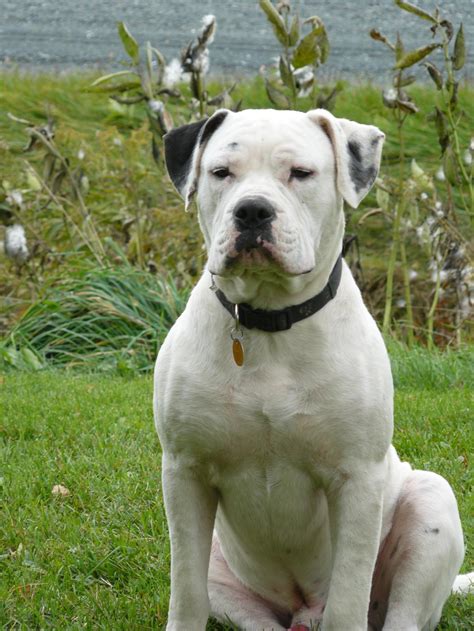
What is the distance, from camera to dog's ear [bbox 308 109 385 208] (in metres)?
3.24

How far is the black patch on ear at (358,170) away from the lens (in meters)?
3.26

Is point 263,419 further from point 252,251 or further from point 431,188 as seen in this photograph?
point 431,188

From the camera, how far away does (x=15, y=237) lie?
25.1 feet

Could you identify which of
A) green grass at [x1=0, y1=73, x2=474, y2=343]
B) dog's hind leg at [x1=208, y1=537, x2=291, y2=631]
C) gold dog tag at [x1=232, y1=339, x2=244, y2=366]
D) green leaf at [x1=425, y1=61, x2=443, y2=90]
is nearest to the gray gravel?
green grass at [x1=0, y1=73, x2=474, y2=343]

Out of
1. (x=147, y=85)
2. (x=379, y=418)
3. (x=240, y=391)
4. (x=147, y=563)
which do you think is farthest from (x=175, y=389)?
(x=147, y=85)

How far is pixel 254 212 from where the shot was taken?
3.03m

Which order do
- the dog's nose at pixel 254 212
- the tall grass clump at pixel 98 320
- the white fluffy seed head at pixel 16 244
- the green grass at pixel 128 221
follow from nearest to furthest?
1. the dog's nose at pixel 254 212
2. the tall grass clump at pixel 98 320
3. the white fluffy seed head at pixel 16 244
4. the green grass at pixel 128 221

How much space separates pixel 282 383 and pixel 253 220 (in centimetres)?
48

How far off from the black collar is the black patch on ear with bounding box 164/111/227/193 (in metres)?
0.45

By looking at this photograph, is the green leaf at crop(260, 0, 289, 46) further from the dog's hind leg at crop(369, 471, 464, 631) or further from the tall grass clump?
the dog's hind leg at crop(369, 471, 464, 631)

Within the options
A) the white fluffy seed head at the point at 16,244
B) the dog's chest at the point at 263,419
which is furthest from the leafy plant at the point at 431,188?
the dog's chest at the point at 263,419

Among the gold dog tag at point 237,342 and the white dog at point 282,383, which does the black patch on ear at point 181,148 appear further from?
the gold dog tag at point 237,342

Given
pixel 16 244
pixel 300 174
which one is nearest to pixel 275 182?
pixel 300 174

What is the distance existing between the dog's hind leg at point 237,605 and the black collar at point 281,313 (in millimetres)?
983
